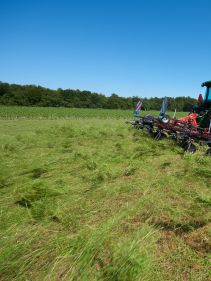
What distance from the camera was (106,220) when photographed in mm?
3465

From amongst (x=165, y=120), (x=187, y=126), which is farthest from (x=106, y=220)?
(x=165, y=120)

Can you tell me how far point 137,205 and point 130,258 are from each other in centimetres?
131

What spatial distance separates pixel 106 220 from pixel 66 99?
73.0 metres

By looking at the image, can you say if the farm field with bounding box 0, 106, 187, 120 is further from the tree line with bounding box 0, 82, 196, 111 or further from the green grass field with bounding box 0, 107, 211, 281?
the green grass field with bounding box 0, 107, 211, 281

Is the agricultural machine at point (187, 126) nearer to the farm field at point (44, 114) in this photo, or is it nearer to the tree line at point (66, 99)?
the farm field at point (44, 114)

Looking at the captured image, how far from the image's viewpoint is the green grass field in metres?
2.54

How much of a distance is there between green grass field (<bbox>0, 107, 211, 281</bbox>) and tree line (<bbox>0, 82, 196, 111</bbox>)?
4837 cm

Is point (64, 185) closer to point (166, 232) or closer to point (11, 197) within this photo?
point (11, 197)

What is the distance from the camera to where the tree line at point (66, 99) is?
63.3m

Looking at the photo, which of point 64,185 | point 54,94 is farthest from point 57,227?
point 54,94

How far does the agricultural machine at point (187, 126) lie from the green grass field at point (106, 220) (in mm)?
1478

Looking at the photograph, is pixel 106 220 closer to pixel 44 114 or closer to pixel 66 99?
pixel 44 114

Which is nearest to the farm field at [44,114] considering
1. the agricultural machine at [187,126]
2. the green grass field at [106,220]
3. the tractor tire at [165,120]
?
the agricultural machine at [187,126]

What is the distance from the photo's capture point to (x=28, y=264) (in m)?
2.57
